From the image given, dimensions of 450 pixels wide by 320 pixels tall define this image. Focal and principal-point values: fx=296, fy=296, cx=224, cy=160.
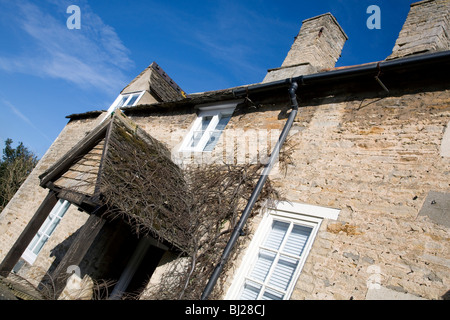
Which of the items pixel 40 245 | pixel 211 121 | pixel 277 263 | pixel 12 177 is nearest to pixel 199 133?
pixel 211 121

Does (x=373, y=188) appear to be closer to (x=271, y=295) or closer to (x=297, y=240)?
(x=297, y=240)

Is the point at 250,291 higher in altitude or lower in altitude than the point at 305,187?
lower

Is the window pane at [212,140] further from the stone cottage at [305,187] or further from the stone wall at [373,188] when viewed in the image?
the stone wall at [373,188]

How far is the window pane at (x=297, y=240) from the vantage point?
462 cm

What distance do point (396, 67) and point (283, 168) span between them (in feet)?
8.33

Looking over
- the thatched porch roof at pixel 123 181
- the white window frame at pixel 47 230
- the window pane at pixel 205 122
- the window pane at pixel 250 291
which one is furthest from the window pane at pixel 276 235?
the white window frame at pixel 47 230

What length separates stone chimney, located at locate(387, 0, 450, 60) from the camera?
5922 millimetres

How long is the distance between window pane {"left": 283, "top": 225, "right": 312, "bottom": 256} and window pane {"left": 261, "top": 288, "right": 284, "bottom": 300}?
2.10 feet

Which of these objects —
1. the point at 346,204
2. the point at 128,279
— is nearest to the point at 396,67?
the point at 346,204

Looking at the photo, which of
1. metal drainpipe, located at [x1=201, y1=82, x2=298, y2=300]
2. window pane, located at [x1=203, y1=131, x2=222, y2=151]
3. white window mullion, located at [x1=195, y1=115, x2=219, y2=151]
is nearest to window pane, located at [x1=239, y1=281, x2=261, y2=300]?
metal drainpipe, located at [x1=201, y1=82, x2=298, y2=300]

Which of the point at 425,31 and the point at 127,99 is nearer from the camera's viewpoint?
the point at 425,31

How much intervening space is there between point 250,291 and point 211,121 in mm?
4691

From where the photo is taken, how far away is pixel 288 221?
500cm

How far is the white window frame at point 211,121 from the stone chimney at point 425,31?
3.81 m
